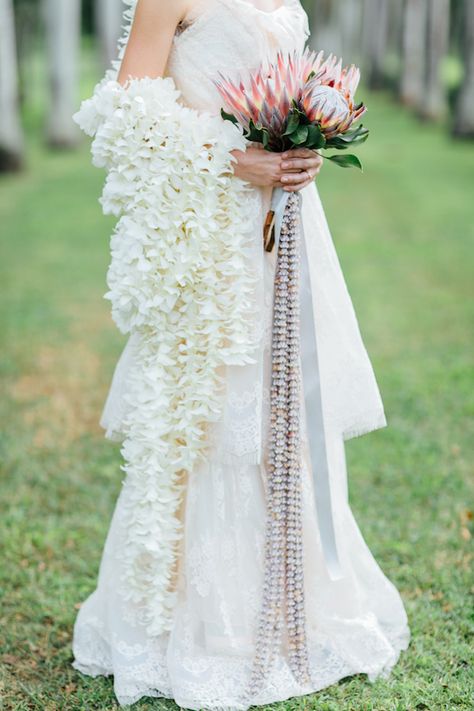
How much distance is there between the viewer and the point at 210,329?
9.62 ft

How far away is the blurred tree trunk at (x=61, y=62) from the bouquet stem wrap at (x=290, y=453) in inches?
666

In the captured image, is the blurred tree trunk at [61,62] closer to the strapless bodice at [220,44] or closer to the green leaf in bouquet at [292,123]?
Result: the strapless bodice at [220,44]

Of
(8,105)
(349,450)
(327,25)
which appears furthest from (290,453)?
(327,25)

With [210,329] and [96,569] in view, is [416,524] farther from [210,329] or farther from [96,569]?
[210,329]

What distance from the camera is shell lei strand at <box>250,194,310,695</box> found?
2979mm

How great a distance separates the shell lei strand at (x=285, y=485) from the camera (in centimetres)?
298

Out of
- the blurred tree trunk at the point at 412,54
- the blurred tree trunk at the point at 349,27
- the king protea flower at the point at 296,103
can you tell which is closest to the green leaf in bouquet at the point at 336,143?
the king protea flower at the point at 296,103

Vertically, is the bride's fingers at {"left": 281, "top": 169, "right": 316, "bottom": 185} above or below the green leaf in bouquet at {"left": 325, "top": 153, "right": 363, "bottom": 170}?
below

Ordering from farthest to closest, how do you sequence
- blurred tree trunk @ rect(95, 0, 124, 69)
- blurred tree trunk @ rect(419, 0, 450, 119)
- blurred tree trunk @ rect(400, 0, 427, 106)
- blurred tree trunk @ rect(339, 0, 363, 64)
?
blurred tree trunk @ rect(339, 0, 363, 64) < blurred tree trunk @ rect(400, 0, 427, 106) < blurred tree trunk @ rect(419, 0, 450, 119) < blurred tree trunk @ rect(95, 0, 124, 69)

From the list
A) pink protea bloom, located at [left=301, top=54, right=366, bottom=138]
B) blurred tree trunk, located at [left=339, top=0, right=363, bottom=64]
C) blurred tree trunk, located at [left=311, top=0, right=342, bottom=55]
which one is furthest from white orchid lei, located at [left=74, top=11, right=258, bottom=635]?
blurred tree trunk, located at [left=339, top=0, right=363, bottom=64]

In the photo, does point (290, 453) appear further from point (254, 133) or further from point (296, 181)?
point (254, 133)

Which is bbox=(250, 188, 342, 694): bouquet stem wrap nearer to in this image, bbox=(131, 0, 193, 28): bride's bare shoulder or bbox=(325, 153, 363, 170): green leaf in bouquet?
bbox=(325, 153, 363, 170): green leaf in bouquet

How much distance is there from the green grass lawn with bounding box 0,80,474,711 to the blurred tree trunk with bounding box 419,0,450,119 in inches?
425

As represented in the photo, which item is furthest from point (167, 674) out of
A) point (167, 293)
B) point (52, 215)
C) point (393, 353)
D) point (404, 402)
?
point (52, 215)
